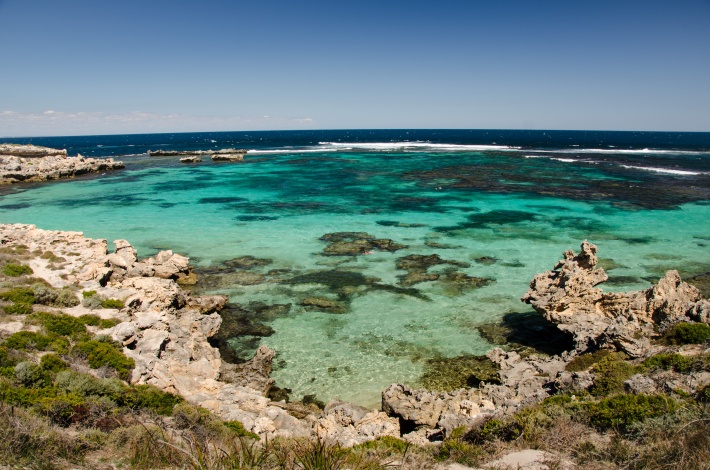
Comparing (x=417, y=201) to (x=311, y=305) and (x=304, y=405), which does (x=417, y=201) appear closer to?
(x=311, y=305)

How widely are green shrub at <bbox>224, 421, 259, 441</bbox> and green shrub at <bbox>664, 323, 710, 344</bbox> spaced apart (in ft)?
36.6

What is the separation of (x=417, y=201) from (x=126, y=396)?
35721mm

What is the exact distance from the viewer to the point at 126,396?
9.26 m

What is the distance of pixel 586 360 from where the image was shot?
1195cm

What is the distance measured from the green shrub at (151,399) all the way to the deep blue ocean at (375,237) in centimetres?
440

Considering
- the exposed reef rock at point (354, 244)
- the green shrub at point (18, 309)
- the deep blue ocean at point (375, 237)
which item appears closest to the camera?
the green shrub at point (18, 309)

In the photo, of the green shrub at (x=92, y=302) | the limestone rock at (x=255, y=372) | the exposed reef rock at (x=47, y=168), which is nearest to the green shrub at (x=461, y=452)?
the limestone rock at (x=255, y=372)

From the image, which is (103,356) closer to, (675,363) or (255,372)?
(255,372)

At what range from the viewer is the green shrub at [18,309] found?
12.2 metres

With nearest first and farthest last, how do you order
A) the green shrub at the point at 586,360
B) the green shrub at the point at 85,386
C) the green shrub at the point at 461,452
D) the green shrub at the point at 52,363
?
the green shrub at the point at 461,452
the green shrub at the point at 85,386
the green shrub at the point at 52,363
the green shrub at the point at 586,360

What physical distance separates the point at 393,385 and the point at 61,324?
9.64 m

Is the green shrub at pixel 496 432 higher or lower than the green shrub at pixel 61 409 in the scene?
lower

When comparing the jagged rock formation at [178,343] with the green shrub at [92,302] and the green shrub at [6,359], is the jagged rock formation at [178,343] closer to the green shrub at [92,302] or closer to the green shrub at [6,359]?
the green shrub at [92,302]

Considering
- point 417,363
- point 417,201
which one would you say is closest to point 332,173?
point 417,201
